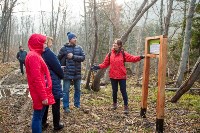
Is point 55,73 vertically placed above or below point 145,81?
above

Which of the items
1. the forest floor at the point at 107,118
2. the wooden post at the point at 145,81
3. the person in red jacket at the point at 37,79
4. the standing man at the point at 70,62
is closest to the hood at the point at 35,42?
the person in red jacket at the point at 37,79

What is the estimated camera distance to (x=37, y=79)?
490 cm

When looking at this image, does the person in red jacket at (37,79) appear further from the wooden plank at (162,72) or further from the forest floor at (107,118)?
the wooden plank at (162,72)

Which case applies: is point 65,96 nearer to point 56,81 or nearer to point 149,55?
point 56,81

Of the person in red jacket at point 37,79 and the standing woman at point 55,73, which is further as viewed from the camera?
the standing woman at point 55,73

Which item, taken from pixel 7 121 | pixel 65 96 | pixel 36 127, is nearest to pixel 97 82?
pixel 65 96

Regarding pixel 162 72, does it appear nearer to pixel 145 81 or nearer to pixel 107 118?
pixel 145 81

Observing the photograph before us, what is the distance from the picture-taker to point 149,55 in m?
6.95

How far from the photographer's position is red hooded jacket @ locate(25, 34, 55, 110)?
16.1 feet

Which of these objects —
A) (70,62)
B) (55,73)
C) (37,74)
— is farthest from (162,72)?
(70,62)

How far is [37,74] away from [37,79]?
0.09 meters

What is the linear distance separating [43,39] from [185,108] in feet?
17.7

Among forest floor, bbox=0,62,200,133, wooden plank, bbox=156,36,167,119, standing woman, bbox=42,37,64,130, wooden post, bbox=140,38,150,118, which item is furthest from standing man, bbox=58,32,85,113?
wooden plank, bbox=156,36,167,119

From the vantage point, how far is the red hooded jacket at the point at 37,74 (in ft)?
16.1
